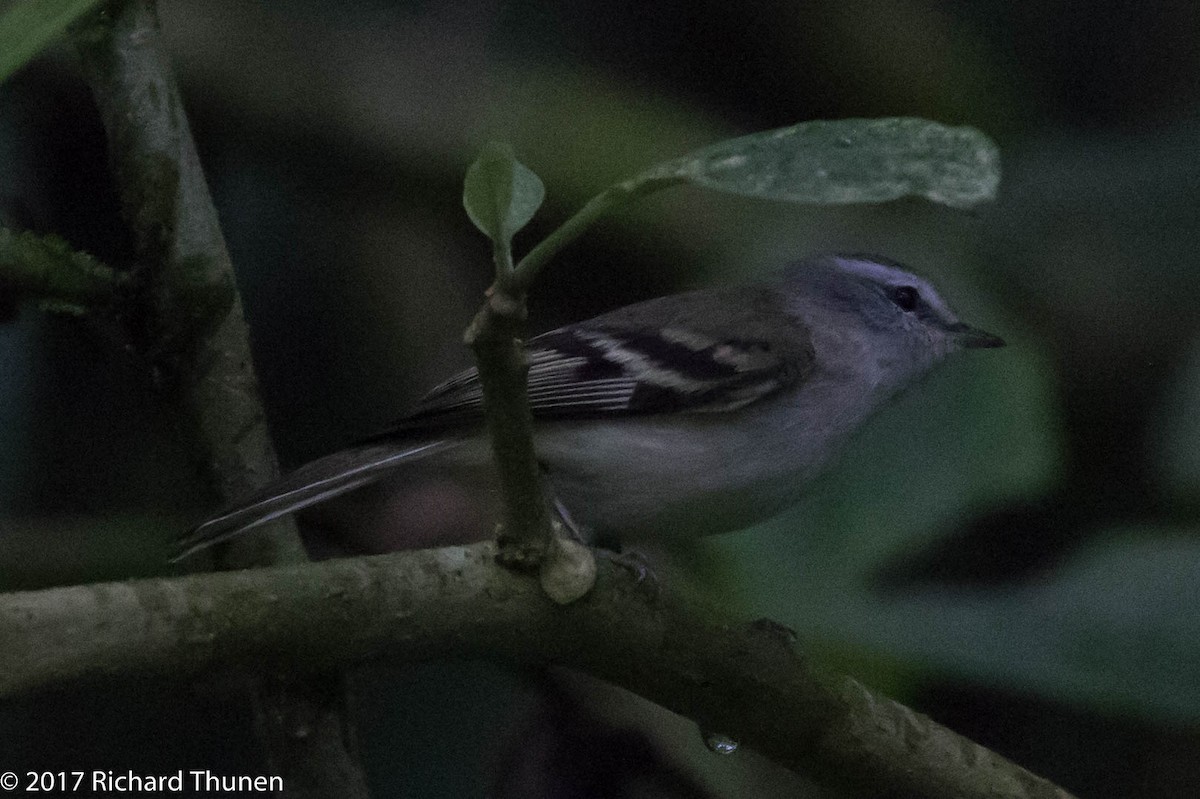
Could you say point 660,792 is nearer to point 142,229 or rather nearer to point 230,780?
point 230,780

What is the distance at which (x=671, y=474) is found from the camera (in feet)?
5.30

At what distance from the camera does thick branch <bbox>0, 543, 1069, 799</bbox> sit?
36.3 inches

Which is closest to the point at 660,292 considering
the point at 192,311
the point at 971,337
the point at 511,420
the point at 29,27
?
the point at 971,337

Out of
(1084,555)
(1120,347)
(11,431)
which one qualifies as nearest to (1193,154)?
(1120,347)

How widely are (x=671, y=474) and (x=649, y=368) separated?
0.14m

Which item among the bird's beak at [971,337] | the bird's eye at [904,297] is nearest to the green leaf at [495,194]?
the bird's beak at [971,337]

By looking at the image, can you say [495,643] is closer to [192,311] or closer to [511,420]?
[511,420]

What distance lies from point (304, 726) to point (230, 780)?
17 cm

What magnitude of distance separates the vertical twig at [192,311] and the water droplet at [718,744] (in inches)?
15.8

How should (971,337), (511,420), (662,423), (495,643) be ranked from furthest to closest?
(971,337) < (662,423) < (495,643) < (511,420)

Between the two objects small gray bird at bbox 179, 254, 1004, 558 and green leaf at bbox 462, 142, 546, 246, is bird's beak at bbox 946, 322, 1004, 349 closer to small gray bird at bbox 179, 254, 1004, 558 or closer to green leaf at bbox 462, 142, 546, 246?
small gray bird at bbox 179, 254, 1004, 558

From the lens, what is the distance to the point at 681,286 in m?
2.00

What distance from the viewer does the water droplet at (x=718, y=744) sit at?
1483mm

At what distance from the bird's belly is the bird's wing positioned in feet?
0.10
